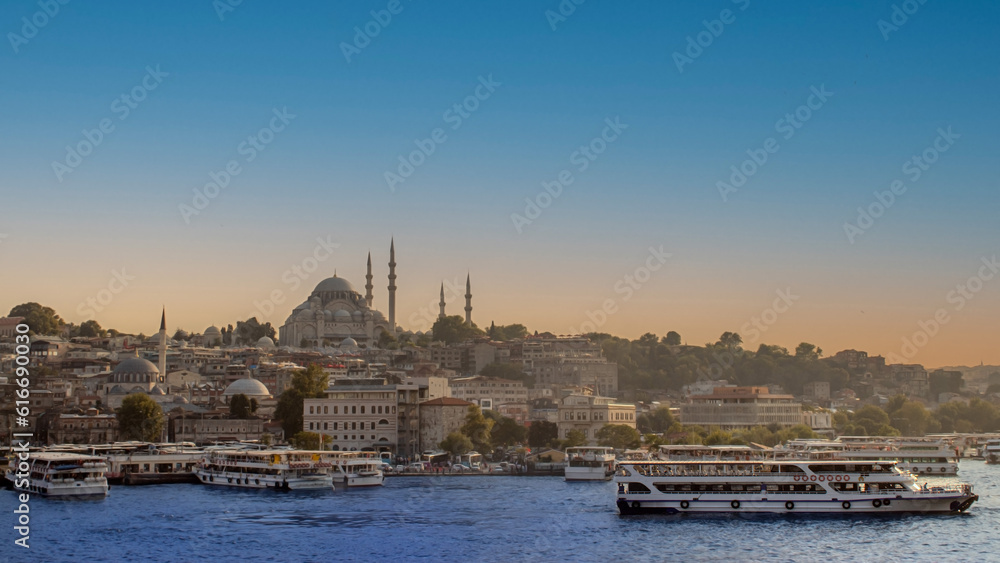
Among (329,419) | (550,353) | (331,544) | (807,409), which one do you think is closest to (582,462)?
(329,419)

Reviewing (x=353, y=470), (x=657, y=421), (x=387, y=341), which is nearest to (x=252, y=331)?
(x=387, y=341)

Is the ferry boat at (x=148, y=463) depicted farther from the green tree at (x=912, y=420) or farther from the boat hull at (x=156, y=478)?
the green tree at (x=912, y=420)

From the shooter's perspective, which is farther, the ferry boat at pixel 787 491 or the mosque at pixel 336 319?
the mosque at pixel 336 319

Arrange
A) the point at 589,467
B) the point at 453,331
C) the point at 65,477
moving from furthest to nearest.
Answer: the point at 453,331 → the point at 589,467 → the point at 65,477

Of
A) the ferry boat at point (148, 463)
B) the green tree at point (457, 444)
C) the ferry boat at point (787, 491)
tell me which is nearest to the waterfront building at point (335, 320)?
the green tree at point (457, 444)

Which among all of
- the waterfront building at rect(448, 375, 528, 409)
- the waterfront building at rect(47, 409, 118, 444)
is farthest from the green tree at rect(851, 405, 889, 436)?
the waterfront building at rect(47, 409, 118, 444)

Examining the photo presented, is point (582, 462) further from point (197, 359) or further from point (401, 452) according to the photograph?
point (197, 359)

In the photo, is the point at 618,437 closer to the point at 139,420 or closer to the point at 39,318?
the point at 139,420
